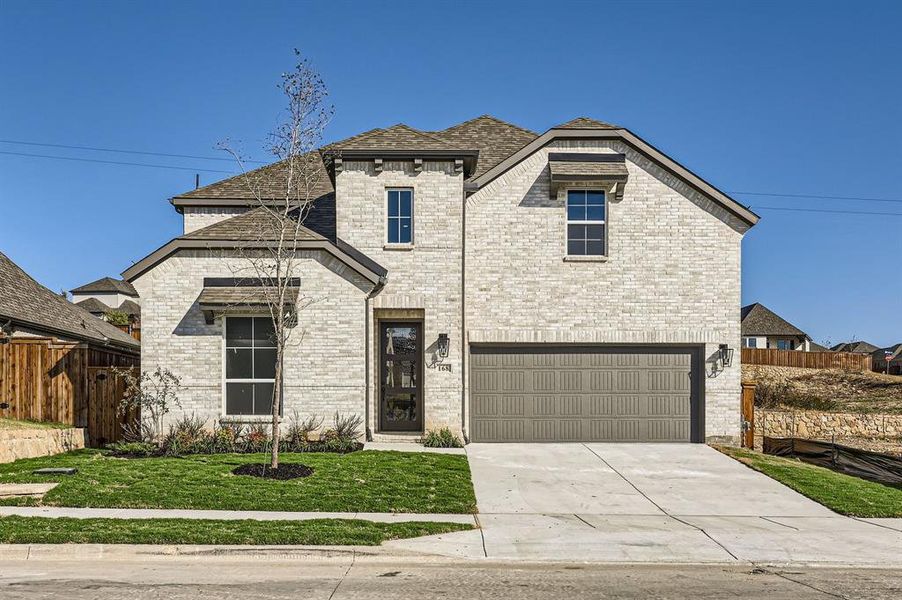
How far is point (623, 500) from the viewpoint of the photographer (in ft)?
38.4

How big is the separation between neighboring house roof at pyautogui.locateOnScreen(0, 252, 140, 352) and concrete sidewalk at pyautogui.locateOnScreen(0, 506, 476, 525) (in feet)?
32.3

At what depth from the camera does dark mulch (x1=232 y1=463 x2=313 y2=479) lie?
470 inches

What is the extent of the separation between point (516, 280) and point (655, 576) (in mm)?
10016

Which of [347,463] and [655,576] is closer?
[655,576]

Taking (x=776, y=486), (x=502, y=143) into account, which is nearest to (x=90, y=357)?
(x=502, y=143)

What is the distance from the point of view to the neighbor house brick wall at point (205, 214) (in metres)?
18.9

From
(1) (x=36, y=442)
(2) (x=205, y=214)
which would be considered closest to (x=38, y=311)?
(2) (x=205, y=214)

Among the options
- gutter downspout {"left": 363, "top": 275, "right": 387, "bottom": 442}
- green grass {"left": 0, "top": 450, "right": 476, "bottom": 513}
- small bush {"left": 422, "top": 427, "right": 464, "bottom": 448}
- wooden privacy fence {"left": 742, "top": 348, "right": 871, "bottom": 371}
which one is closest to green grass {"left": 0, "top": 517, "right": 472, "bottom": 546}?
green grass {"left": 0, "top": 450, "right": 476, "bottom": 513}

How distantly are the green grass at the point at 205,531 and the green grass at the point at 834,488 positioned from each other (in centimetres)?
661

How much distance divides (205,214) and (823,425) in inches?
829

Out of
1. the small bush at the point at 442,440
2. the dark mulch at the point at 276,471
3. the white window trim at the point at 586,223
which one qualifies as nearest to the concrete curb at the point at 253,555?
the dark mulch at the point at 276,471

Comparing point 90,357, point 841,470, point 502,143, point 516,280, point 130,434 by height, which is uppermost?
point 502,143

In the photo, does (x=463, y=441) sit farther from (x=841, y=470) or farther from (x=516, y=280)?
(x=841, y=470)

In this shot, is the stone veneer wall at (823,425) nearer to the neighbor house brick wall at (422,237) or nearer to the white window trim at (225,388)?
the neighbor house brick wall at (422,237)
